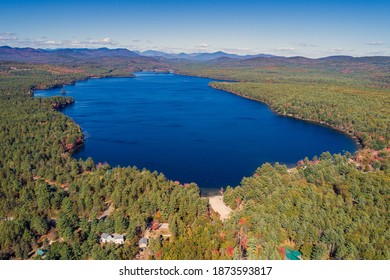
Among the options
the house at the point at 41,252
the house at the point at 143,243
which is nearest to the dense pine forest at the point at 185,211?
the house at the point at 143,243

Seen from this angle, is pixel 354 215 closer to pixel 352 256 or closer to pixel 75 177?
pixel 352 256

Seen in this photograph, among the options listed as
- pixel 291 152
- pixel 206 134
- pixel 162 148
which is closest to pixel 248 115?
pixel 206 134

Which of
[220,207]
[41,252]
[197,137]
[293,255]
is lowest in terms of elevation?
[41,252]

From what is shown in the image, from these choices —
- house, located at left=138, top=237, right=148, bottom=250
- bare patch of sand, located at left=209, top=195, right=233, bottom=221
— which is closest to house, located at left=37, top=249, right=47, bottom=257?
house, located at left=138, top=237, right=148, bottom=250

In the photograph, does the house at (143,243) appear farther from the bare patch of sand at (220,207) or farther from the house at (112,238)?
the bare patch of sand at (220,207)

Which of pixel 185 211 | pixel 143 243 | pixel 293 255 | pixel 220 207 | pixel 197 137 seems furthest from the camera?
pixel 197 137

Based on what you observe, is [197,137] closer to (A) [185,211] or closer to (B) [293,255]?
(A) [185,211]

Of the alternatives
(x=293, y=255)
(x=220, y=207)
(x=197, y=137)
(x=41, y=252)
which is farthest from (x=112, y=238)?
(x=197, y=137)
